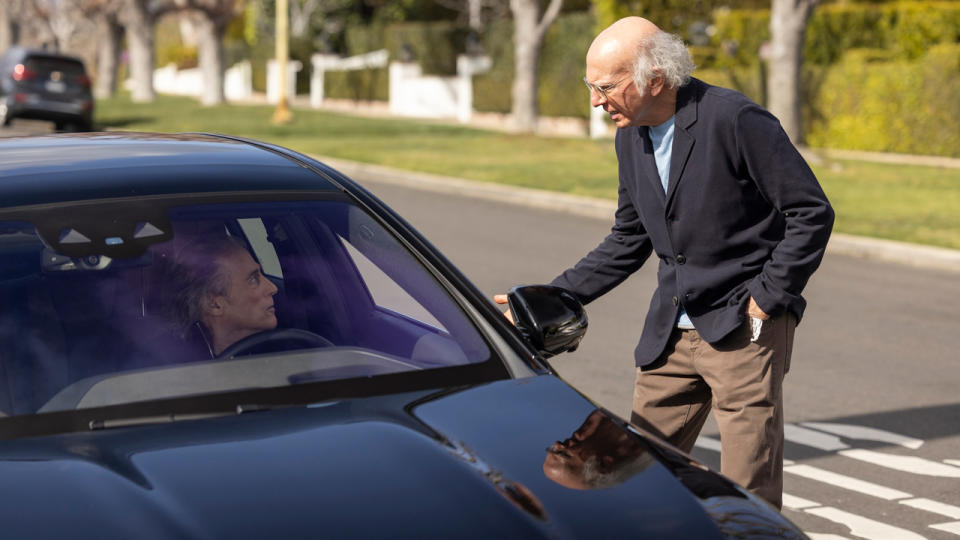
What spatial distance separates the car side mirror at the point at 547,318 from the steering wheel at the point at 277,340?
516 millimetres

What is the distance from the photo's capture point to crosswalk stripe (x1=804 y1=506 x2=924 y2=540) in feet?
17.7

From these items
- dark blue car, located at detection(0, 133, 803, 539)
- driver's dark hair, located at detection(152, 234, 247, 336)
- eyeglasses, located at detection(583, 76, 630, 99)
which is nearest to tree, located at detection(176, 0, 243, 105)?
eyeglasses, located at detection(583, 76, 630, 99)

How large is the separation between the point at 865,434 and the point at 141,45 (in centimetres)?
5225

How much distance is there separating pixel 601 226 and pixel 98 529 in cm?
1430

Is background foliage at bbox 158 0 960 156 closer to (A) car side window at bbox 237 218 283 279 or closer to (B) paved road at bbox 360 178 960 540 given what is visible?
(B) paved road at bbox 360 178 960 540

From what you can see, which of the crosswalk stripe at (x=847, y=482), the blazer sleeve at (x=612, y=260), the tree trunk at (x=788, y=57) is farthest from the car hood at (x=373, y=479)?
the tree trunk at (x=788, y=57)

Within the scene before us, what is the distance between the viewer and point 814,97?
2895 cm

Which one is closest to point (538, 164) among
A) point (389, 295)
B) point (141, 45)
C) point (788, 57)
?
point (788, 57)

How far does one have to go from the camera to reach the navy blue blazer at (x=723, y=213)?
3.97m

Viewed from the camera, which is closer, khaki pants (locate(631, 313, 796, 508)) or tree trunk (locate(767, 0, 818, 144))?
khaki pants (locate(631, 313, 796, 508))

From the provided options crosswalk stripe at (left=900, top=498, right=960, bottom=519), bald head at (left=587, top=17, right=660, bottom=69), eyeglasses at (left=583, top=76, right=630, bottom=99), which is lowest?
crosswalk stripe at (left=900, top=498, right=960, bottom=519)

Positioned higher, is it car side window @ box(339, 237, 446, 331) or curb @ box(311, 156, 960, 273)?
car side window @ box(339, 237, 446, 331)

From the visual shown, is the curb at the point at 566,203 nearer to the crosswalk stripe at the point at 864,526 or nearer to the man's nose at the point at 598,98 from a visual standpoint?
the crosswalk stripe at the point at 864,526

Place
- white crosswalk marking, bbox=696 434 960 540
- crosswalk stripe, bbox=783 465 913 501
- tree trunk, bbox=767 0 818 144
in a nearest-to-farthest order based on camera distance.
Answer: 1. white crosswalk marking, bbox=696 434 960 540
2. crosswalk stripe, bbox=783 465 913 501
3. tree trunk, bbox=767 0 818 144
